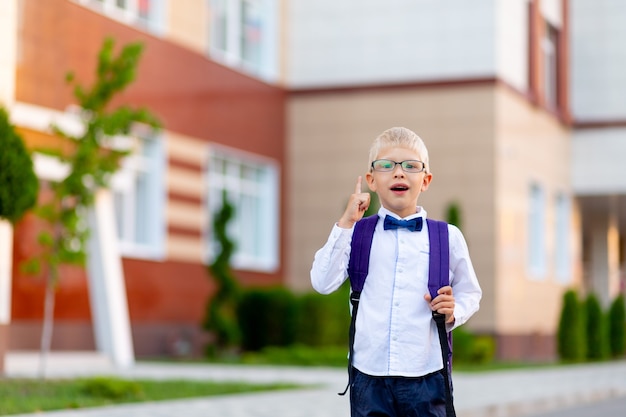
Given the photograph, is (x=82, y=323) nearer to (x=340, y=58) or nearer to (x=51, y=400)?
(x=51, y=400)

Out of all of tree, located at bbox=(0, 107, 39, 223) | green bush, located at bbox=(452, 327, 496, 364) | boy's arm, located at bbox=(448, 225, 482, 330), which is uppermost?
tree, located at bbox=(0, 107, 39, 223)

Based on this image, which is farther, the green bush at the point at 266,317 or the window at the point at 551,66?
the window at the point at 551,66

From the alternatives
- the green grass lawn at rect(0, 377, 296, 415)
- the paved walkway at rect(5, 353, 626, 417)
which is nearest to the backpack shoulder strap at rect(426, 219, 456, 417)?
the paved walkway at rect(5, 353, 626, 417)

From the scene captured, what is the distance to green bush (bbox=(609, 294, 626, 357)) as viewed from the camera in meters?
29.0

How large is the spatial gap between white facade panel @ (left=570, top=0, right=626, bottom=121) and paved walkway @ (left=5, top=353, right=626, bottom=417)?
1008 centimetres

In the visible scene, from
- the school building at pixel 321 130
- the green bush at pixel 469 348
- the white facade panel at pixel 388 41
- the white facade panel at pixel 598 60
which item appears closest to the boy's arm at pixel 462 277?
the school building at pixel 321 130

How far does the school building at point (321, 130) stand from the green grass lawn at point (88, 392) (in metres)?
4.86

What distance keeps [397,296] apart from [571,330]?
21595 millimetres

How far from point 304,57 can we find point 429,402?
23.4m

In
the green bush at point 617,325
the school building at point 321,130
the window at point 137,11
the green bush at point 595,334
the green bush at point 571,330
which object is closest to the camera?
the window at point 137,11

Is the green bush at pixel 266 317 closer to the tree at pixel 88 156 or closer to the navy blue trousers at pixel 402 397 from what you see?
the tree at pixel 88 156

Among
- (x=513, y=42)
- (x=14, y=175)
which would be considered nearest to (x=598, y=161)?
(x=513, y=42)

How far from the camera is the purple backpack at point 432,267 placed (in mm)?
5184

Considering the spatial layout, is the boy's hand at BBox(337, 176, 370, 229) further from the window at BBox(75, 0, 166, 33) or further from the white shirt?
the window at BBox(75, 0, 166, 33)
